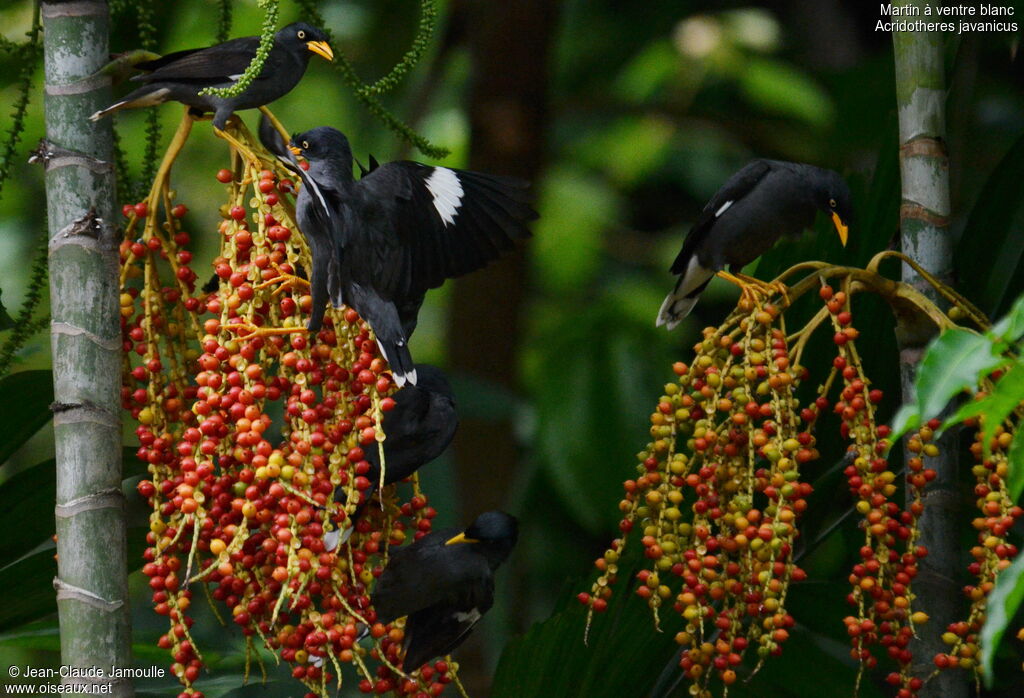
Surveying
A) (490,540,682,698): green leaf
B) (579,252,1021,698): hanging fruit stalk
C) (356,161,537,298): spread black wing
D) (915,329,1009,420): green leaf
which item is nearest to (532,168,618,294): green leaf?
(356,161,537,298): spread black wing

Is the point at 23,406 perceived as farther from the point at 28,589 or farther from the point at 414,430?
the point at 414,430

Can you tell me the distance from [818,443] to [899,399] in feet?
0.70

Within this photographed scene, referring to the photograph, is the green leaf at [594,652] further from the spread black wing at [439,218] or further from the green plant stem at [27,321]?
the green plant stem at [27,321]

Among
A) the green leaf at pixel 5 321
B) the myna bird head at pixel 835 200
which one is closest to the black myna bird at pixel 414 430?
the green leaf at pixel 5 321

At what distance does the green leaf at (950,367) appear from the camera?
1.25 meters

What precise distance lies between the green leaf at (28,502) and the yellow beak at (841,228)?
1.62m

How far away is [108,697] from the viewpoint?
1.79 m

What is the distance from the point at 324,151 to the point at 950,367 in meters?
1.12

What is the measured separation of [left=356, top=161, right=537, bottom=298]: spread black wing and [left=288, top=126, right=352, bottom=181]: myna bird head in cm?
8

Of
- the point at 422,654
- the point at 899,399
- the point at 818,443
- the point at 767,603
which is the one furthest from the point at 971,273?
the point at 422,654

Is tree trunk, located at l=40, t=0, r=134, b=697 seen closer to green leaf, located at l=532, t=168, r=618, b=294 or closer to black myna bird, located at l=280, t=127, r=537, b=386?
black myna bird, located at l=280, t=127, r=537, b=386

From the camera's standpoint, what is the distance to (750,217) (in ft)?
9.21

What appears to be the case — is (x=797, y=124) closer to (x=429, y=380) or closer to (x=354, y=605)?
(x=429, y=380)

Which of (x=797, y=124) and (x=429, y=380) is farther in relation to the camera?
(x=797, y=124)
